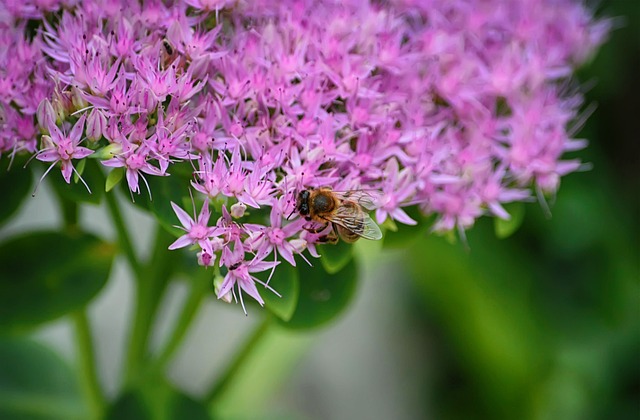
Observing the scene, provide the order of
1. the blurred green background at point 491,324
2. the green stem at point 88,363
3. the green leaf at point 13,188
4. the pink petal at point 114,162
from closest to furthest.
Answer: the pink petal at point 114,162 < the green leaf at point 13,188 < the green stem at point 88,363 < the blurred green background at point 491,324

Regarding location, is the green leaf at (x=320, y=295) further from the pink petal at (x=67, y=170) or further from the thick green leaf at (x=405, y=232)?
the pink petal at (x=67, y=170)

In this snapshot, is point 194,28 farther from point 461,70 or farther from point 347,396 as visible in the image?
point 347,396

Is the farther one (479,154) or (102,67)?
(479,154)

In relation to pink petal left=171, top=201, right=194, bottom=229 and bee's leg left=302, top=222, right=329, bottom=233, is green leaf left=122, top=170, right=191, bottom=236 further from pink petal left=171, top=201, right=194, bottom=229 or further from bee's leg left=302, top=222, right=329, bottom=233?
bee's leg left=302, top=222, right=329, bottom=233

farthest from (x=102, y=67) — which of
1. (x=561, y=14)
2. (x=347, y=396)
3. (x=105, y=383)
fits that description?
(x=347, y=396)

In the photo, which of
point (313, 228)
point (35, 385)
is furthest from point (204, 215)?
point (35, 385)

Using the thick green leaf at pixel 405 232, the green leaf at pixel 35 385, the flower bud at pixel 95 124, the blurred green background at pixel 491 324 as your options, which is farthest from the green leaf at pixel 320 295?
the blurred green background at pixel 491 324

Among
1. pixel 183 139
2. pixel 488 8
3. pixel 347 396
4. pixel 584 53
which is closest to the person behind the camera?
pixel 183 139
